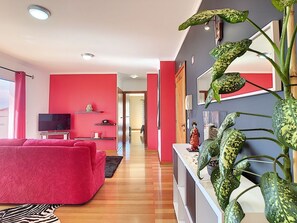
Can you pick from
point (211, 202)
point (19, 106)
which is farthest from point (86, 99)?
point (211, 202)

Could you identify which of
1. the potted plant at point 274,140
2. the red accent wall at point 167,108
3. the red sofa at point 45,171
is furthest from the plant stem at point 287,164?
the red accent wall at point 167,108

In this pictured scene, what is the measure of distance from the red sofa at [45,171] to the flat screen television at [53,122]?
137 inches

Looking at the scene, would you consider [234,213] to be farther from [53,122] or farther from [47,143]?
[53,122]

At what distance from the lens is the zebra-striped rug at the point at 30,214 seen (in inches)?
87.2

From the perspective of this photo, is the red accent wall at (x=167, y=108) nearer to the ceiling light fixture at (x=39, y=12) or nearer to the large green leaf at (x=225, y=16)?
the ceiling light fixture at (x=39, y=12)

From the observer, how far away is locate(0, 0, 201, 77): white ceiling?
2.49 meters

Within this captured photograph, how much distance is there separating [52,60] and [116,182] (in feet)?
11.2

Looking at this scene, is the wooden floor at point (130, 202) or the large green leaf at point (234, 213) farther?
the wooden floor at point (130, 202)

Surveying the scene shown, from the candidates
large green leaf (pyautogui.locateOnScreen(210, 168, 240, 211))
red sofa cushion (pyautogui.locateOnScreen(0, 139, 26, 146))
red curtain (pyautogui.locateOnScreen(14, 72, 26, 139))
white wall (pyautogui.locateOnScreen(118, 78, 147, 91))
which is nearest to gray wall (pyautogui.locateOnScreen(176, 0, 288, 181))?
large green leaf (pyautogui.locateOnScreen(210, 168, 240, 211))

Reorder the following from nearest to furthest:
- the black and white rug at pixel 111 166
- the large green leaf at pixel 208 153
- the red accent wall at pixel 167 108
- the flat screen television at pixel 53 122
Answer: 1. the large green leaf at pixel 208 153
2. the black and white rug at pixel 111 166
3. the red accent wall at pixel 167 108
4. the flat screen television at pixel 53 122

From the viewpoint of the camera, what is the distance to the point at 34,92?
5613 mm

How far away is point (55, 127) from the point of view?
19.7ft

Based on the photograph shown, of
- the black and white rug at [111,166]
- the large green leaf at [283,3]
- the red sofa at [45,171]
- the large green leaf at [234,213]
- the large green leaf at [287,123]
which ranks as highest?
the large green leaf at [283,3]

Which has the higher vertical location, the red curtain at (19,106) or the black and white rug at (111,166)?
the red curtain at (19,106)
